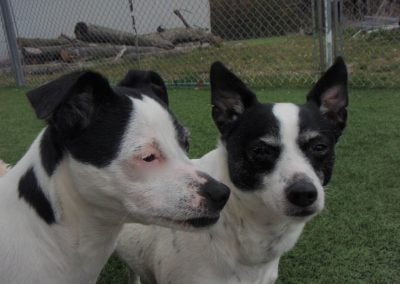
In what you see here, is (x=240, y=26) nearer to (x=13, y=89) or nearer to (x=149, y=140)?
(x=13, y=89)

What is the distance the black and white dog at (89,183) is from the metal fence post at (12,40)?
26.6ft

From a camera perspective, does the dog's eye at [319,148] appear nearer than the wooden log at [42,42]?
Yes

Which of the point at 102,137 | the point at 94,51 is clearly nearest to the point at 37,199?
the point at 102,137

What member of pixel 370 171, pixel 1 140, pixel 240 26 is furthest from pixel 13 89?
pixel 370 171

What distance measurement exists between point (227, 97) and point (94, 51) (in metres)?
8.40

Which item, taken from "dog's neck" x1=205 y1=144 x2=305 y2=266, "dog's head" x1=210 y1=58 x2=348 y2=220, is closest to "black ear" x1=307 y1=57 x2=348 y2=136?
"dog's head" x1=210 y1=58 x2=348 y2=220

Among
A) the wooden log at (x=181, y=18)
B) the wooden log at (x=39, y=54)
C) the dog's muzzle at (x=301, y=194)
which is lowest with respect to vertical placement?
the wooden log at (x=39, y=54)

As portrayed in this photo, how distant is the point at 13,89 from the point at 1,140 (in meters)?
4.14

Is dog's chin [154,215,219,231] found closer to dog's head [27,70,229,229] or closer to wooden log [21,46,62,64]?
dog's head [27,70,229,229]

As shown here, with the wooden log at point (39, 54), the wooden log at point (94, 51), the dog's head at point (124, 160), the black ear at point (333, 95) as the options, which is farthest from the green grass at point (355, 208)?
the wooden log at point (39, 54)

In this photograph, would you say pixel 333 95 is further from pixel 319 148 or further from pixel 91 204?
pixel 91 204

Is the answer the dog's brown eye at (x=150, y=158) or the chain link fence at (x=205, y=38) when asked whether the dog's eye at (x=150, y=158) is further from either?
the chain link fence at (x=205, y=38)

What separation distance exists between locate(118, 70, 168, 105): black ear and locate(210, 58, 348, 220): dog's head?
0.29m

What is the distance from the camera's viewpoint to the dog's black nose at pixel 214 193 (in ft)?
5.32
